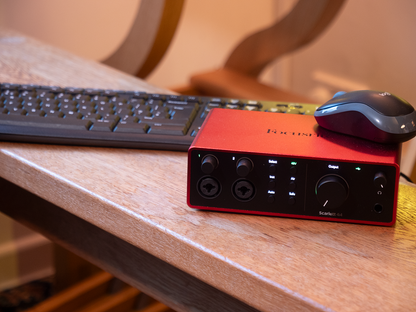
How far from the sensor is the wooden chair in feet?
3.01

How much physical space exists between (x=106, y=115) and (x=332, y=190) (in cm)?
29

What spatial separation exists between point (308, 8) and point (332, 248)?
0.89 meters

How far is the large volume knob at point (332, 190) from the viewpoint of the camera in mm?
346

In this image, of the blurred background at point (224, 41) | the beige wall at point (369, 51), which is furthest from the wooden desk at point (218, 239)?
the beige wall at point (369, 51)

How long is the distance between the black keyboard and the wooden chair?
0.38 meters

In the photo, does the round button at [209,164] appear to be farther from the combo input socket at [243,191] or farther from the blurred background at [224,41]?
the blurred background at [224,41]

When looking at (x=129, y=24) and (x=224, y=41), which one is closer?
(x=129, y=24)

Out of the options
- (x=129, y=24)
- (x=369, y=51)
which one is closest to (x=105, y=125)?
(x=129, y=24)

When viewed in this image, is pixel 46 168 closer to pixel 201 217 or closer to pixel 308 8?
pixel 201 217

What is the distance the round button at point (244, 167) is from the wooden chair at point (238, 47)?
614 mm

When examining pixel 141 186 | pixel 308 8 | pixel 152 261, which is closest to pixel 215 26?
pixel 308 8

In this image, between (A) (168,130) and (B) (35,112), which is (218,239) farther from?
(B) (35,112)

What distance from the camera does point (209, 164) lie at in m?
0.36

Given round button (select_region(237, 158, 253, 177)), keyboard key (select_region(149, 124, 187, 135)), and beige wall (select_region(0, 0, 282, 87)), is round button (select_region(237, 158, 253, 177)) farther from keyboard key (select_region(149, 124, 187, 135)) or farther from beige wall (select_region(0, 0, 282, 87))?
beige wall (select_region(0, 0, 282, 87))
